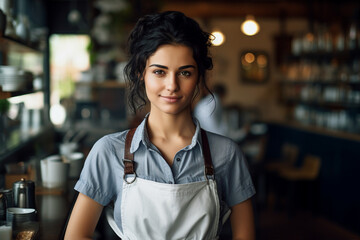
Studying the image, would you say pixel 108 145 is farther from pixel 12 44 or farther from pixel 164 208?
pixel 12 44

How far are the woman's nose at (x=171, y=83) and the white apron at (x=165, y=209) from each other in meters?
0.26

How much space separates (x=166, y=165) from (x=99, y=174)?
0.75 feet

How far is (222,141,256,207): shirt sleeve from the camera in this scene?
172cm

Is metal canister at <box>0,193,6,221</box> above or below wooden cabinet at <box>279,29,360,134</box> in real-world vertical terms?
below

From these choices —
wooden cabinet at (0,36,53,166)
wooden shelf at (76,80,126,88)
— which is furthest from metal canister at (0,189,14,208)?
wooden shelf at (76,80,126,88)

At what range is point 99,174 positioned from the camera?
1648 millimetres

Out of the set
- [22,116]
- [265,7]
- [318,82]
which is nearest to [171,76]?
[22,116]

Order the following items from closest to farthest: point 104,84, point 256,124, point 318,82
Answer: point 104,84 → point 318,82 → point 256,124

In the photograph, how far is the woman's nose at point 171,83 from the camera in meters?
1.57

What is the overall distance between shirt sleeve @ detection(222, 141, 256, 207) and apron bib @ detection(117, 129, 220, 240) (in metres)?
0.09

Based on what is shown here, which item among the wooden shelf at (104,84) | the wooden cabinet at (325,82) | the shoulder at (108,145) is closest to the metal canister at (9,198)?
the shoulder at (108,145)

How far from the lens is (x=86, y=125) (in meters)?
6.03

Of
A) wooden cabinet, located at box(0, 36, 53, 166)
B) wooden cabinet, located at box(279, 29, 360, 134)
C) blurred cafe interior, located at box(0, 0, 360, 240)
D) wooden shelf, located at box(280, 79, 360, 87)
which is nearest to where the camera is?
wooden cabinet, located at box(0, 36, 53, 166)

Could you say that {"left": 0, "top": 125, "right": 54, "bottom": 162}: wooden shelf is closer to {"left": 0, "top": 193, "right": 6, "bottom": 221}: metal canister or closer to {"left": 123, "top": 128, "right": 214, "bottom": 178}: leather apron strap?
{"left": 0, "top": 193, "right": 6, "bottom": 221}: metal canister
